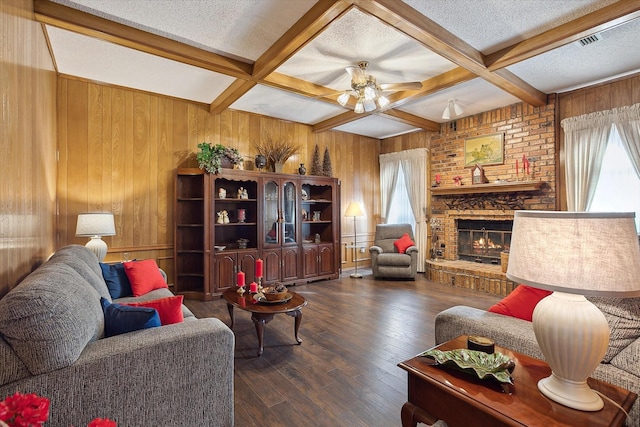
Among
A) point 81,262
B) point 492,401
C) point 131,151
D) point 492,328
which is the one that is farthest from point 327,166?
point 492,401

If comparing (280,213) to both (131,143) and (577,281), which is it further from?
(577,281)

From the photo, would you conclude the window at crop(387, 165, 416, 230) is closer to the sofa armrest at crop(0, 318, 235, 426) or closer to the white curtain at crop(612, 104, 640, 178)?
the white curtain at crop(612, 104, 640, 178)

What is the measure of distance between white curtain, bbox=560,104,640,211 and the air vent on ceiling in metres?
1.43

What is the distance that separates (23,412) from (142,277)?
2666 mm

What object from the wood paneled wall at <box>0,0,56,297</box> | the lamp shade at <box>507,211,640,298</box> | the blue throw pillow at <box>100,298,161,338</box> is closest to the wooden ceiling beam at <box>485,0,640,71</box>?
the lamp shade at <box>507,211,640,298</box>

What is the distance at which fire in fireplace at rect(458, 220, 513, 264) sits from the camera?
5.11 meters

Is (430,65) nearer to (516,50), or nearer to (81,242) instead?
(516,50)

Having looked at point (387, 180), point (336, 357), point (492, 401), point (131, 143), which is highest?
point (131, 143)

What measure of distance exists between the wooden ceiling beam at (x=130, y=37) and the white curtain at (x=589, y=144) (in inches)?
178

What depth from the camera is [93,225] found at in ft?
11.3

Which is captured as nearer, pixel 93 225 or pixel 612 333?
pixel 612 333

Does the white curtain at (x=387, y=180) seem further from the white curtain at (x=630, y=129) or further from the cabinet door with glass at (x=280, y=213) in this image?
the white curtain at (x=630, y=129)

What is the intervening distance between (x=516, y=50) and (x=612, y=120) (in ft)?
6.83

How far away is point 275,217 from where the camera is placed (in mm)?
5133
